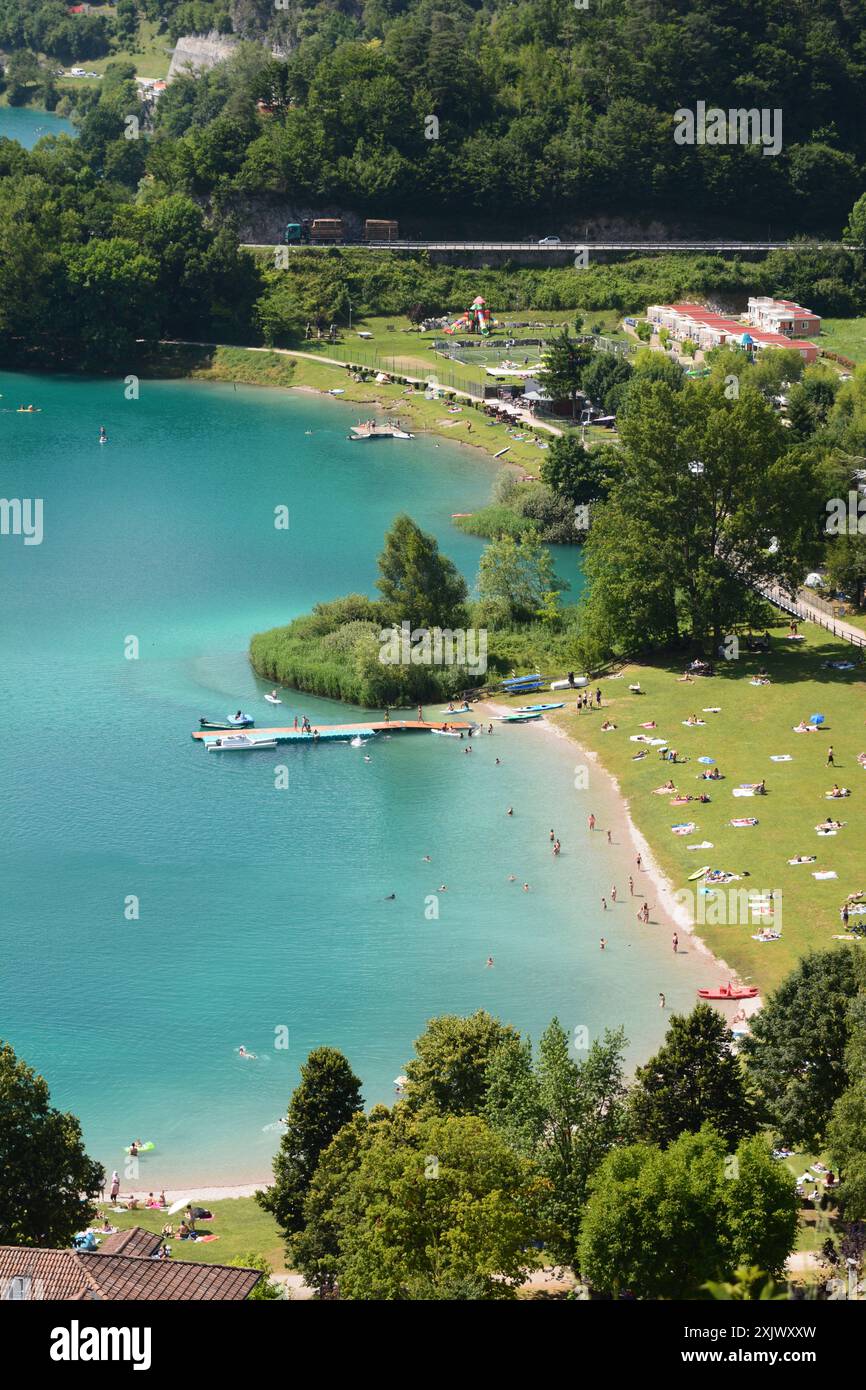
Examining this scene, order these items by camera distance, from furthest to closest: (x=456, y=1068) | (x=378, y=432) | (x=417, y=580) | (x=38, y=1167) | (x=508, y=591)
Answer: (x=378, y=432)
(x=508, y=591)
(x=417, y=580)
(x=456, y=1068)
(x=38, y=1167)

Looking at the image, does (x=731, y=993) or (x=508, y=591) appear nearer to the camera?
(x=731, y=993)

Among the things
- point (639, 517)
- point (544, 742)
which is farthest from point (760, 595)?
point (544, 742)

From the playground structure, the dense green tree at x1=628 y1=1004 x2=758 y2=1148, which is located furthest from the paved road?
the dense green tree at x1=628 y1=1004 x2=758 y2=1148

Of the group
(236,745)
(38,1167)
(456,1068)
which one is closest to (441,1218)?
(456,1068)

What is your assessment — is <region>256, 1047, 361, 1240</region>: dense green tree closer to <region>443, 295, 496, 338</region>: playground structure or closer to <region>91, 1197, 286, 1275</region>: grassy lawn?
<region>91, 1197, 286, 1275</region>: grassy lawn

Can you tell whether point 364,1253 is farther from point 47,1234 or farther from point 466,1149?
point 47,1234

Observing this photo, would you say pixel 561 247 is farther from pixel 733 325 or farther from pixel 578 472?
pixel 578 472

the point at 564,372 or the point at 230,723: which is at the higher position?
the point at 564,372
